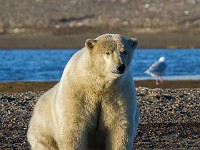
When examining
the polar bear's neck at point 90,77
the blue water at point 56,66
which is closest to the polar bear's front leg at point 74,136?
the polar bear's neck at point 90,77

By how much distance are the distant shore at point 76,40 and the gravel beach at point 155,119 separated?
26.4 metres

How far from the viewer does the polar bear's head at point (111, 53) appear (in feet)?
24.9

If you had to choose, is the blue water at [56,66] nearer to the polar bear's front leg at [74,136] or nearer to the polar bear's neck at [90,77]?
the polar bear's neck at [90,77]

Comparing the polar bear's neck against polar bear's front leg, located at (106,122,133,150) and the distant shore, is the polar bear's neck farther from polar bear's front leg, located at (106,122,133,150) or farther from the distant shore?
the distant shore

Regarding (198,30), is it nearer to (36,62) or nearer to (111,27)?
(111,27)

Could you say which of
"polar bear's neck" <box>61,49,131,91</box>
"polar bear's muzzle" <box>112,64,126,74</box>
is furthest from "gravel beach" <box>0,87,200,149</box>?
"polar bear's muzzle" <box>112,64,126,74</box>

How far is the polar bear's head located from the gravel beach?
342cm

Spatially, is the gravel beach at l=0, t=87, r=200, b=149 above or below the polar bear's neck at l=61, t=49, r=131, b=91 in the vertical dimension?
below

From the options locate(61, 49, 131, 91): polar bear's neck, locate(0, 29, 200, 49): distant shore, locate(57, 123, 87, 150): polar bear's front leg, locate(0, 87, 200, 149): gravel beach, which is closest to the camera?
locate(61, 49, 131, 91): polar bear's neck

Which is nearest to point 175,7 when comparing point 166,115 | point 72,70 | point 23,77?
point 23,77

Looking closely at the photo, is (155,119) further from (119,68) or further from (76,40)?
(76,40)

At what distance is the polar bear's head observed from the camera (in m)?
7.60

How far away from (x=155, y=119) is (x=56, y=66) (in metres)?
15.9

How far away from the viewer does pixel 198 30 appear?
5128 cm
